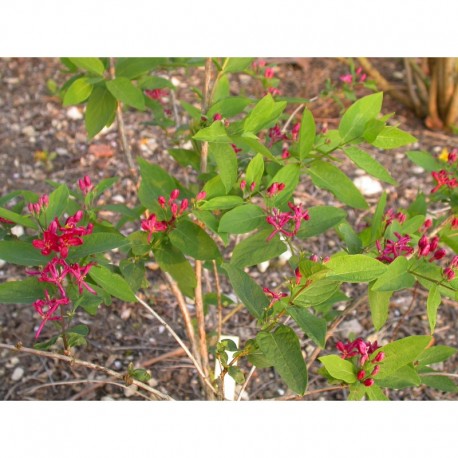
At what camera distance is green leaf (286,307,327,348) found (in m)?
1.10

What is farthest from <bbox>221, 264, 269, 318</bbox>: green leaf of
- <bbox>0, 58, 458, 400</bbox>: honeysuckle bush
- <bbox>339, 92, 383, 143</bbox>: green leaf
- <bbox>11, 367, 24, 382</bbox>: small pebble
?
<bbox>11, 367, 24, 382</bbox>: small pebble

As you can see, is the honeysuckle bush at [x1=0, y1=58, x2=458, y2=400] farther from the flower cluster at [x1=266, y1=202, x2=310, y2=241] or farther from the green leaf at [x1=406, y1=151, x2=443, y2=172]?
the green leaf at [x1=406, y1=151, x2=443, y2=172]

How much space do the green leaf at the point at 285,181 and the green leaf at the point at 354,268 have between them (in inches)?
9.4

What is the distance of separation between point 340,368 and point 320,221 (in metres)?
0.30

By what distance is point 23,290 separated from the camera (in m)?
1.22

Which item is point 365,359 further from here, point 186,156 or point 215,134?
point 186,156

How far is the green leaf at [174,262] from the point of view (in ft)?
4.60

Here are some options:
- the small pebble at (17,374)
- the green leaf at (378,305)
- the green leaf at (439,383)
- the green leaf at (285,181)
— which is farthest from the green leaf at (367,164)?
the small pebble at (17,374)

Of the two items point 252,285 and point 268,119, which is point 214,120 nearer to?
point 268,119

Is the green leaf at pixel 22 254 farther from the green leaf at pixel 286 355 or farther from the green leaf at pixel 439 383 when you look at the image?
the green leaf at pixel 439 383

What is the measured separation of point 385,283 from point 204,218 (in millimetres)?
358

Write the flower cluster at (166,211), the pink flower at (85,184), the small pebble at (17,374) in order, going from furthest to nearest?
the small pebble at (17,374), the pink flower at (85,184), the flower cluster at (166,211)

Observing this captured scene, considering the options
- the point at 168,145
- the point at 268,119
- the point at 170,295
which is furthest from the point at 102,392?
the point at 168,145

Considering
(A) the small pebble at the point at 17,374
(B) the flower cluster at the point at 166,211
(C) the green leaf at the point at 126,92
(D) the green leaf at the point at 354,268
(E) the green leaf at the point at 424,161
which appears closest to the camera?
(D) the green leaf at the point at 354,268
